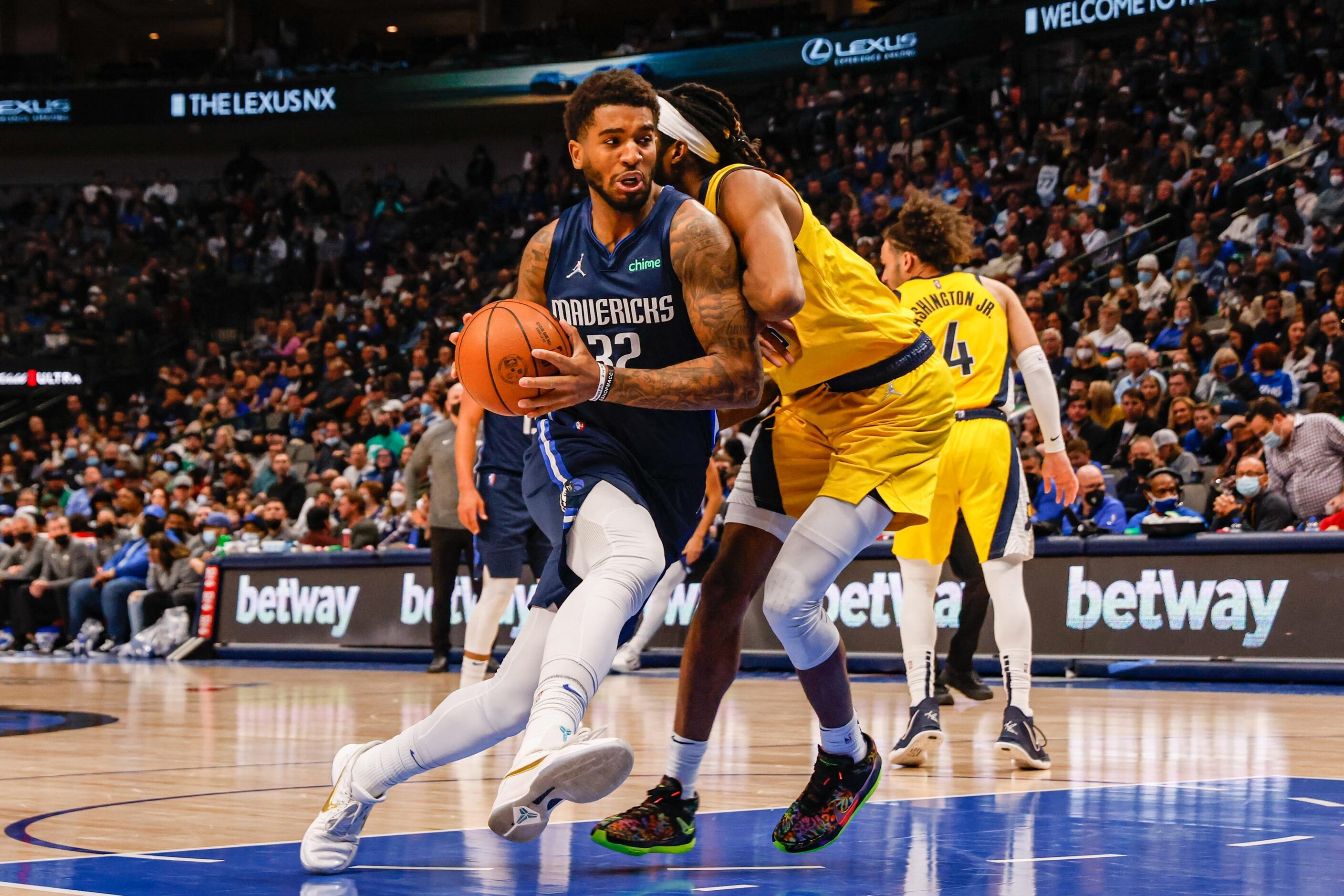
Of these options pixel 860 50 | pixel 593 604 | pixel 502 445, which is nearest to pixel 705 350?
pixel 593 604

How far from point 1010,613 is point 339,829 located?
3.28m

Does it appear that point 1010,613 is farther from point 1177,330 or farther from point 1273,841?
point 1177,330

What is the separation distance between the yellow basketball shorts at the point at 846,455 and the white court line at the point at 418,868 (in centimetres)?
127

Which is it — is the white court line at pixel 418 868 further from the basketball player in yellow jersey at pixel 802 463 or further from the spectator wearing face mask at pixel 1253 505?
the spectator wearing face mask at pixel 1253 505

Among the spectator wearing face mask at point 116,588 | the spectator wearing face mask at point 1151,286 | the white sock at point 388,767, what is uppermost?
the spectator wearing face mask at point 1151,286

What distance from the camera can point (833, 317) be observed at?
4254mm

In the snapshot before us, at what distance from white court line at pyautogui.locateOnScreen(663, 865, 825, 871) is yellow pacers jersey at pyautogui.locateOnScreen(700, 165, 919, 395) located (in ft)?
4.50

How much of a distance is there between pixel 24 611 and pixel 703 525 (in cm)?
872

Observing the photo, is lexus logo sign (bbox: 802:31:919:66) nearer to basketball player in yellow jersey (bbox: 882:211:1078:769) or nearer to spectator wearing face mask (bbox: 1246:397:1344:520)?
spectator wearing face mask (bbox: 1246:397:1344:520)

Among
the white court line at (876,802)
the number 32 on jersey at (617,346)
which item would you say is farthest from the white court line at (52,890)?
the number 32 on jersey at (617,346)

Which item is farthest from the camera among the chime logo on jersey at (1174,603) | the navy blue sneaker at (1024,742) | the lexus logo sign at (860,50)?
the lexus logo sign at (860,50)

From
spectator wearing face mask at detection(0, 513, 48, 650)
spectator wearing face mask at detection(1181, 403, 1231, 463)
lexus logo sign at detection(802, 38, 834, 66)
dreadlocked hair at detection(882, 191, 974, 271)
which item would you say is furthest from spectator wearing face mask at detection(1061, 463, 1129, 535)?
lexus logo sign at detection(802, 38, 834, 66)

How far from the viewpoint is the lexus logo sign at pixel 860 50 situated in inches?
901

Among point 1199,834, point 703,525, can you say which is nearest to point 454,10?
point 703,525
